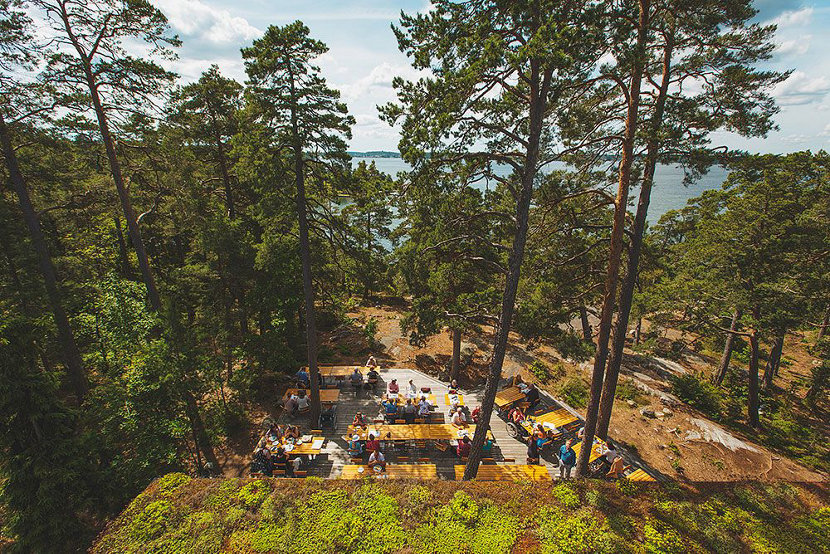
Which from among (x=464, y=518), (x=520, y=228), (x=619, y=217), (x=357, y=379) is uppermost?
(x=619, y=217)

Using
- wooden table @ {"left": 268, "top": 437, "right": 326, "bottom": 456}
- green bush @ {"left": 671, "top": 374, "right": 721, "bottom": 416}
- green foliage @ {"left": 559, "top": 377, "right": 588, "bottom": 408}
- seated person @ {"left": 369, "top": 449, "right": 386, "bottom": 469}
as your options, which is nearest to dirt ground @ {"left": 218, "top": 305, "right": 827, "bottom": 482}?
green foliage @ {"left": 559, "top": 377, "right": 588, "bottom": 408}

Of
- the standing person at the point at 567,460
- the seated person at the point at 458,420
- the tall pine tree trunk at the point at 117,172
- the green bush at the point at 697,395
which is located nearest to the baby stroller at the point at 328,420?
the seated person at the point at 458,420

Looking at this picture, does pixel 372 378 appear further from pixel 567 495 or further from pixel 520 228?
pixel 520 228

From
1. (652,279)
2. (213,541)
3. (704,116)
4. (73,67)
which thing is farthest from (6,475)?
(652,279)

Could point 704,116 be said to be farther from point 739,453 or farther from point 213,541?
point 739,453

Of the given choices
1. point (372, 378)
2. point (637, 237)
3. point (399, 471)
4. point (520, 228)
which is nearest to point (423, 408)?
point (399, 471)

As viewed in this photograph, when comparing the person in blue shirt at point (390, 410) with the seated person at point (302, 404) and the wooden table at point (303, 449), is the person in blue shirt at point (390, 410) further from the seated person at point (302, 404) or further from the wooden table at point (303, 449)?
the seated person at point (302, 404)
